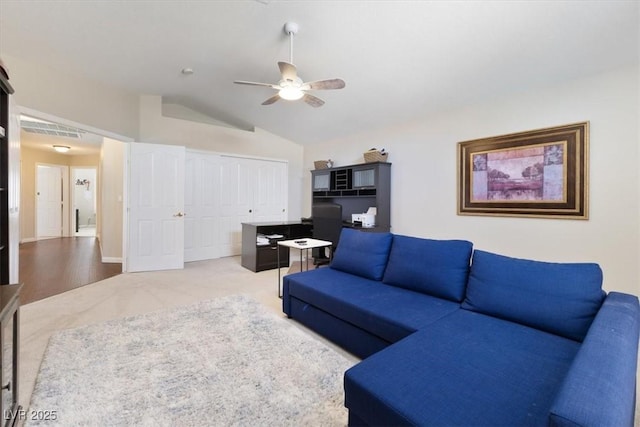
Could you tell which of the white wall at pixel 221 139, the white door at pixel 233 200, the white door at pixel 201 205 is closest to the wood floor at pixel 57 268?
the white door at pixel 201 205

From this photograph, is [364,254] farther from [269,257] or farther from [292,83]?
[269,257]

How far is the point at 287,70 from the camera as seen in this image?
2.81 meters

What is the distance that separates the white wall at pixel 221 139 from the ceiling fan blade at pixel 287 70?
11.4 ft

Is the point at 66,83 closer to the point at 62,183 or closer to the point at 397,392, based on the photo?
the point at 397,392

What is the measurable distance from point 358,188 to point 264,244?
190 cm

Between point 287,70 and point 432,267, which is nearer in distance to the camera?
point 432,267

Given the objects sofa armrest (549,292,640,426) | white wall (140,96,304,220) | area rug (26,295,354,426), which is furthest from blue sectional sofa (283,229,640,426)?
white wall (140,96,304,220)

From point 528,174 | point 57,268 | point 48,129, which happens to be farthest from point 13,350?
point 48,129

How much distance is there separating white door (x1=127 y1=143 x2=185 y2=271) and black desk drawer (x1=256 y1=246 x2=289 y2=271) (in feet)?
4.68

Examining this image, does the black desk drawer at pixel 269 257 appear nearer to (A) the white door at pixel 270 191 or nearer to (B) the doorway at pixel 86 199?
(A) the white door at pixel 270 191

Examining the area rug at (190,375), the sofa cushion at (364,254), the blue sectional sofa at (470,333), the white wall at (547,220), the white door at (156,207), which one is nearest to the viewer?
the blue sectional sofa at (470,333)

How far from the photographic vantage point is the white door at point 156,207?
15.3ft

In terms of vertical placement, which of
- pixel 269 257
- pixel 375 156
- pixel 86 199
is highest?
pixel 375 156

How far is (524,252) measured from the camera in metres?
3.47
